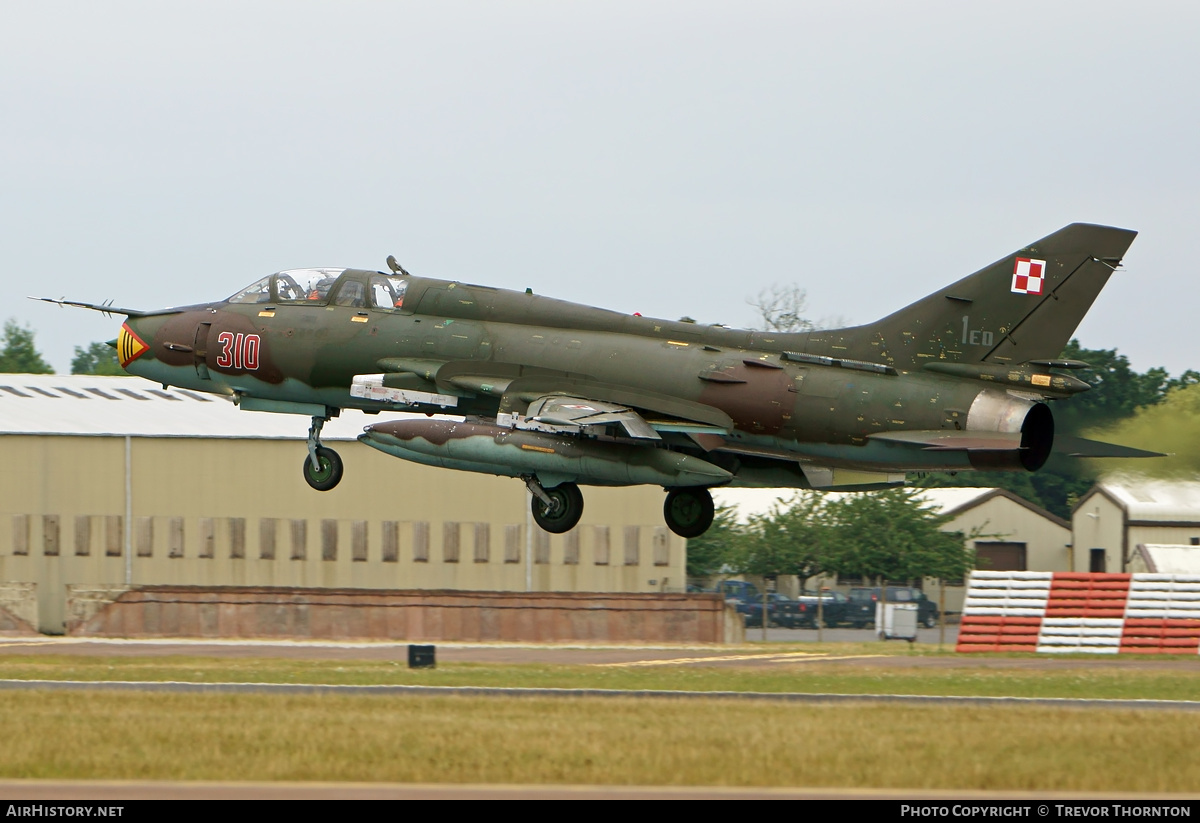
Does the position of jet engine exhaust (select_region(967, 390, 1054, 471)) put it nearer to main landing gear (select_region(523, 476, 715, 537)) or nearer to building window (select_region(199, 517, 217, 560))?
main landing gear (select_region(523, 476, 715, 537))

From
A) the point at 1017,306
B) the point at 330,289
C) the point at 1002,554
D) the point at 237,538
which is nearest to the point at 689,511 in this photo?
the point at 1017,306

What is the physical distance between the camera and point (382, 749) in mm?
18656

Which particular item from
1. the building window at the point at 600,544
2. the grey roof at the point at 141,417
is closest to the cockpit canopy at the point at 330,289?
the grey roof at the point at 141,417

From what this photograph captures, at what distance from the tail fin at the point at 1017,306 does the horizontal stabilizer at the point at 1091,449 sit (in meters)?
1.43

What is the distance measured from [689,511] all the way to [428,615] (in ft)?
63.7

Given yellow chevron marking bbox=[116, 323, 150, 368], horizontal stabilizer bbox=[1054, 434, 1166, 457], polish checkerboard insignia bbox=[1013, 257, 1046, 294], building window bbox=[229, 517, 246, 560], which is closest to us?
polish checkerboard insignia bbox=[1013, 257, 1046, 294]

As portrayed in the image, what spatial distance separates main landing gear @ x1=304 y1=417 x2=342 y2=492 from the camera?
2769cm

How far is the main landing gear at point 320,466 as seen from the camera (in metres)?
27.7

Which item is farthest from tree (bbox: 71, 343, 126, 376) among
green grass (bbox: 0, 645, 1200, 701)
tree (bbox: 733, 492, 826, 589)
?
green grass (bbox: 0, 645, 1200, 701)

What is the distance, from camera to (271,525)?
2004 inches

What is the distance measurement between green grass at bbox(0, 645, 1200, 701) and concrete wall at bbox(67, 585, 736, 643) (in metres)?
8.68

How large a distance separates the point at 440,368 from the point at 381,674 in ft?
25.7
